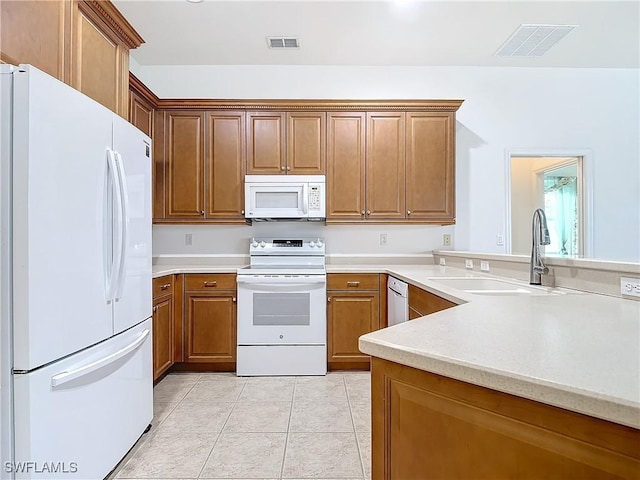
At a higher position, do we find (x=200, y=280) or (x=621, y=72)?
(x=621, y=72)

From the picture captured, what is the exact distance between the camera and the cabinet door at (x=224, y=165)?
321 centimetres

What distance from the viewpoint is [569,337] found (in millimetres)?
845

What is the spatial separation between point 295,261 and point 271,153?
103 cm

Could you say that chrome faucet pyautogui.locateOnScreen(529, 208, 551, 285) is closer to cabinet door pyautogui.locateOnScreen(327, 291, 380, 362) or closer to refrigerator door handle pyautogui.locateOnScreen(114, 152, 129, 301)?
cabinet door pyautogui.locateOnScreen(327, 291, 380, 362)

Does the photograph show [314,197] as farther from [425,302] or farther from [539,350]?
[539,350]

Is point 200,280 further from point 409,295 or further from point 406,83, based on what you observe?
point 406,83

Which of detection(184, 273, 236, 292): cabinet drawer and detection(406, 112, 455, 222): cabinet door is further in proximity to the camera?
detection(406, 112, 455, 222): cabinet door

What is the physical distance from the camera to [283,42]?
10.2 feet

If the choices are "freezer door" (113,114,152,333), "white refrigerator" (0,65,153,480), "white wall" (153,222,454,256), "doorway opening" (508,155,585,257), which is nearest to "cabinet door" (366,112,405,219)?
"white wall" (153,222,454,256)

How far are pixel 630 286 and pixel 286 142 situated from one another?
263 cm

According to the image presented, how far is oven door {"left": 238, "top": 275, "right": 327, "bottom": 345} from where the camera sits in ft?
9.57

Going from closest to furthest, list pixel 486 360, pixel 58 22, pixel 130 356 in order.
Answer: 1. pixel 486 360
2. pixel 58 22
3. pixel 130 356

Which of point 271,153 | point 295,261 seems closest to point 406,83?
point 271,153

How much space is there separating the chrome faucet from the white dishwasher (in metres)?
0.83
